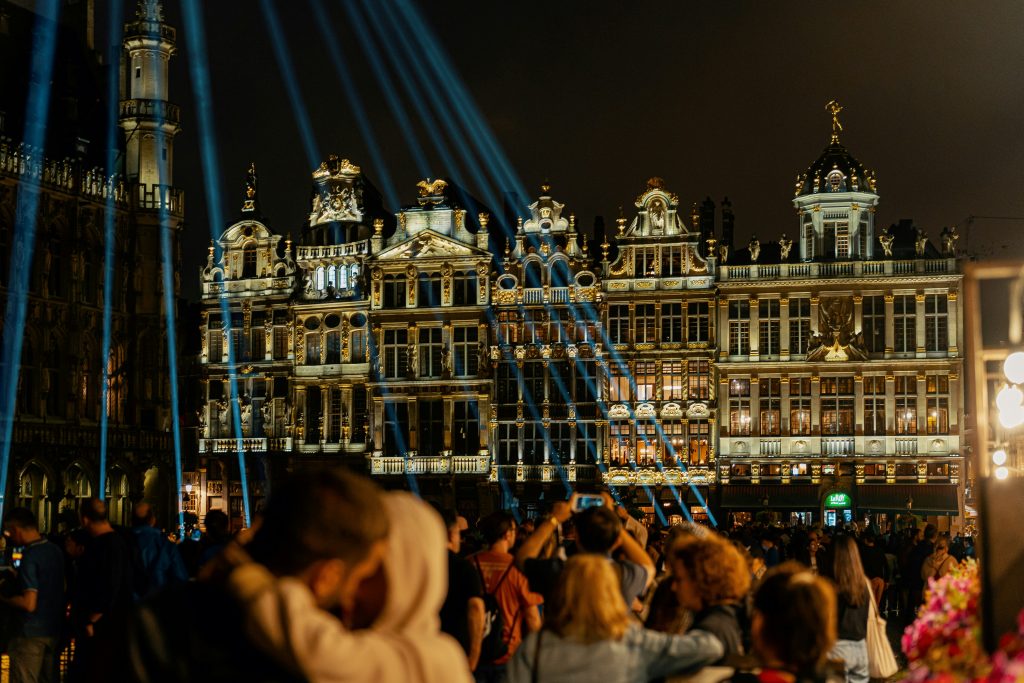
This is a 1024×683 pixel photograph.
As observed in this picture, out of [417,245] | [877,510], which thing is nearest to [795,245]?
[877,510]

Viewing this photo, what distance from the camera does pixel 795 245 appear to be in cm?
4334

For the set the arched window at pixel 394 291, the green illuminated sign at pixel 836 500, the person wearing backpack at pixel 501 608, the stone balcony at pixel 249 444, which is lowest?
the green illuminated sign at pixel 836 500

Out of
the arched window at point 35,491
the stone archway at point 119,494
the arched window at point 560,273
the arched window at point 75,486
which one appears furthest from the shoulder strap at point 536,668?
the arched window at point 560,273

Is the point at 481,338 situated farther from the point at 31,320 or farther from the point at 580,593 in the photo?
the point at 580,593

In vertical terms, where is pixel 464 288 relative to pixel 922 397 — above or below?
above

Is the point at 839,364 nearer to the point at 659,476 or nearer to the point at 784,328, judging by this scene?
the point at 784,328

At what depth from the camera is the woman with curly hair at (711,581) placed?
5.79 metres

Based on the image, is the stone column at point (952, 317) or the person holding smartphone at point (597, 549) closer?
the person holding smartphone at point (597, 549)

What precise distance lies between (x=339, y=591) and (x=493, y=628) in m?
6.63

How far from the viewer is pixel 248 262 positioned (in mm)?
46094

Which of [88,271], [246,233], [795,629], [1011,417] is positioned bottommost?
[795,629]

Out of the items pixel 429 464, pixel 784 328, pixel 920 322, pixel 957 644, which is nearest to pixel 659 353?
pixel 784 328

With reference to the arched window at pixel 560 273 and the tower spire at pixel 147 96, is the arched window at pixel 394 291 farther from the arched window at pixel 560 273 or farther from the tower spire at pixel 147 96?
the tower spire at pixel 147 96

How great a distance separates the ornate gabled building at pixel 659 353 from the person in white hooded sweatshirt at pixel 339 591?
3912 centimetres
